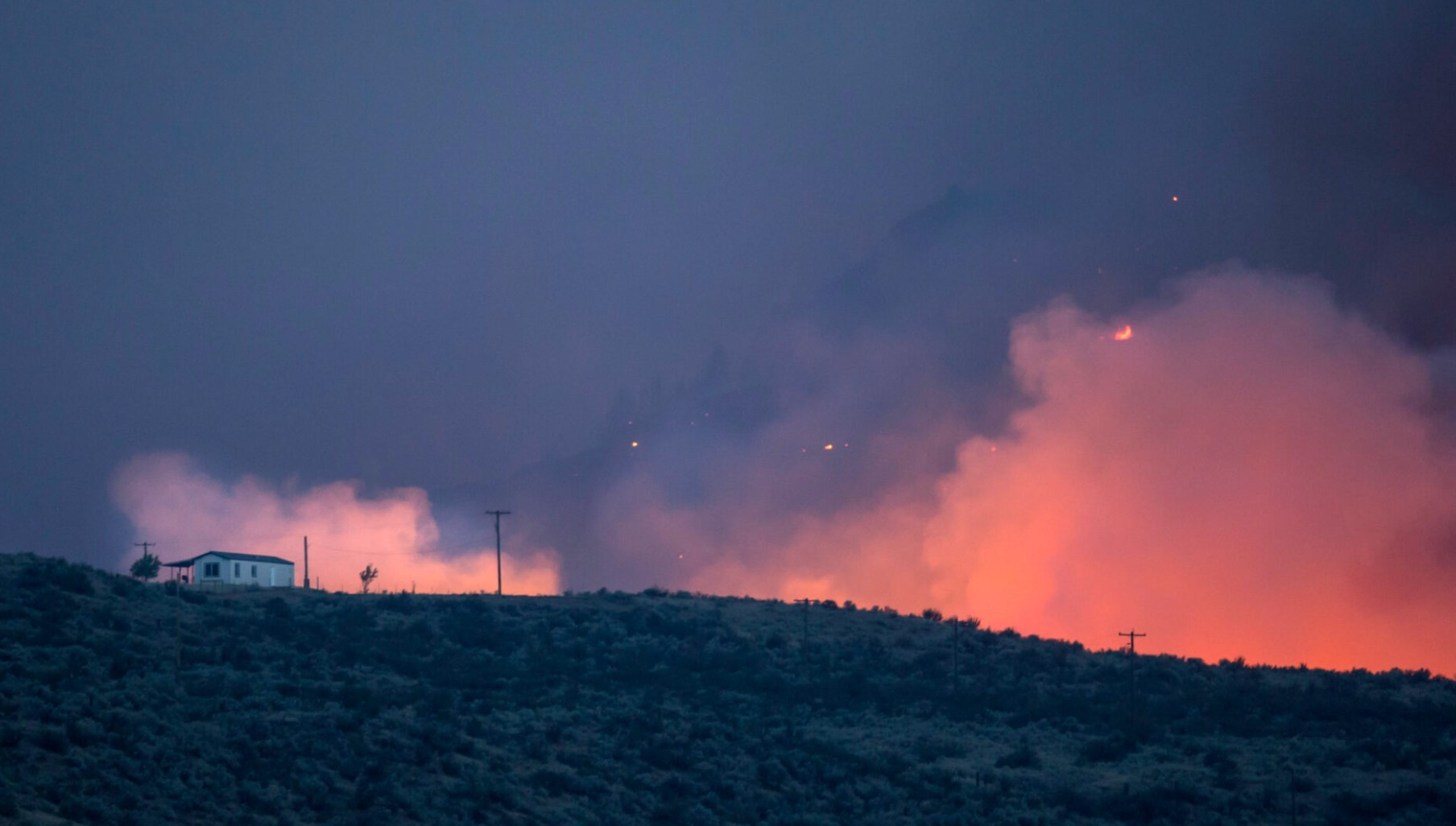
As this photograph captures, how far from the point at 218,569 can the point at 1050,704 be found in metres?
64.1

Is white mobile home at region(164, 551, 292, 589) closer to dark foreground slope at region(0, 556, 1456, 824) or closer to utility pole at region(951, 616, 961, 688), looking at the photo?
dark foreground slope at region(0, 556, 1456, 824)

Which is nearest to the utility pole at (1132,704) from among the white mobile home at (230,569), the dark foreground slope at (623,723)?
the dark foreground slope at (623,723)

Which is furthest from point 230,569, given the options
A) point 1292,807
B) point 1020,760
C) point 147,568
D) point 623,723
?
point 1292,807

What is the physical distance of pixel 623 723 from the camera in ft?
168

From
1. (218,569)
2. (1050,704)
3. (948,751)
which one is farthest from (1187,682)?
(218,569)

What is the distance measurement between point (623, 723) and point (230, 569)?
50777 millimetres

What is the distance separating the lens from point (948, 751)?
5159 centimetres

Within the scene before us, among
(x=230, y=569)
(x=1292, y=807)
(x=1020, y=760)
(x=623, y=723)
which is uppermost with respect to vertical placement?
(x=230, y=569)

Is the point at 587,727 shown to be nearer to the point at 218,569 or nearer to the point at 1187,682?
the point at 1187,682

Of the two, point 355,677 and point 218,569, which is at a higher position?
point 218,569

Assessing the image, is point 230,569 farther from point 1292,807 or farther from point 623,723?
point 1292,807

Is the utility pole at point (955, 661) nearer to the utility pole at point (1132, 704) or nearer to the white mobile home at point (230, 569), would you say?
the utility pole at point (1132, 704)

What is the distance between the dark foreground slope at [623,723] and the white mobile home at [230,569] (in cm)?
2114

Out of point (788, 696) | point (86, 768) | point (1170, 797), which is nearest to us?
point (86, 768)
